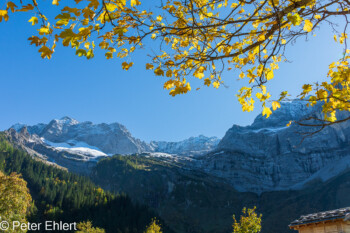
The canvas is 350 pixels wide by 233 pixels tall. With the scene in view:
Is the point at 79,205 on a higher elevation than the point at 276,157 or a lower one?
lower

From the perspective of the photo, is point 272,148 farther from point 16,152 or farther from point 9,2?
point 9,2

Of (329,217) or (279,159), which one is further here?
(279,159)

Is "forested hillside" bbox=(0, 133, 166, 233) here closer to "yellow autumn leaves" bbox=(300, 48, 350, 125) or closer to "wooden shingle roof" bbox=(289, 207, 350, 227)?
"wooden shingle roof" bbox=(289, 207, 350, 227)

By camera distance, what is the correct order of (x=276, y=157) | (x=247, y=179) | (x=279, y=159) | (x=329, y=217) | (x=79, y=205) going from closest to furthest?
(x=329, y=217)
(x=79, y=205)
(x=247, y=179)
(x=279, y=159)
(x=276, y=157)

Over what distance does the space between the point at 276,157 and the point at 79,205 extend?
130870 mm

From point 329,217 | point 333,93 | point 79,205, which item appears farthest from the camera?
point 79,205

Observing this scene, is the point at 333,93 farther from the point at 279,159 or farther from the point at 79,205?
the point at 279,159

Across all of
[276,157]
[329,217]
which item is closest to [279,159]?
[276,157]

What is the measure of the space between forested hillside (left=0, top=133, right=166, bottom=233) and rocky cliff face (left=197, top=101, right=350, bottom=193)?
90.2 meters

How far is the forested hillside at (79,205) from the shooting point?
3118 inches

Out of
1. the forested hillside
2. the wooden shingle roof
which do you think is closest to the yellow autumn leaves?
the wooden shingle roof

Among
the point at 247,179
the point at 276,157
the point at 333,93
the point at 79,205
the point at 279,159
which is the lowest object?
the point at 79,205

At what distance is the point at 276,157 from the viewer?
17125 centimetres

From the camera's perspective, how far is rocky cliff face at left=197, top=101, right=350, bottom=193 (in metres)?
153
